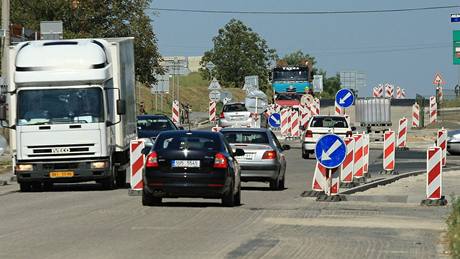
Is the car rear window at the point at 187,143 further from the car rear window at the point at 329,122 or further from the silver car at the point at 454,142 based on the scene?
the silver car at the point at 454,142

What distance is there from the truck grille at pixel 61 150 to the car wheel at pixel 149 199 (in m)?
5.16

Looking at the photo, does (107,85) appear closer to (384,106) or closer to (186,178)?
(186,178)

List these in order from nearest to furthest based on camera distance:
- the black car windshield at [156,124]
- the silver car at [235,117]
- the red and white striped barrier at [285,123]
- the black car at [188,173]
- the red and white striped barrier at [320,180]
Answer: the black car at [188,173] < the red and white striped barrier at [320,180] < the black car windshield at [156,124] < the red and white striped barrier at [285,123] < the silver car at [235,117]

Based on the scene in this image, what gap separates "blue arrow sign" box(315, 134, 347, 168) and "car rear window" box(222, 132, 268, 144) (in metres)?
4.56

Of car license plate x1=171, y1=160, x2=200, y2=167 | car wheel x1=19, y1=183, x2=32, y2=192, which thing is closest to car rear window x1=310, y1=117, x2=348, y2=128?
car wheel x1=19, y1=183, x2=32, y2=192

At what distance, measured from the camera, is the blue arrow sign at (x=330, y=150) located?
23719 millimetres

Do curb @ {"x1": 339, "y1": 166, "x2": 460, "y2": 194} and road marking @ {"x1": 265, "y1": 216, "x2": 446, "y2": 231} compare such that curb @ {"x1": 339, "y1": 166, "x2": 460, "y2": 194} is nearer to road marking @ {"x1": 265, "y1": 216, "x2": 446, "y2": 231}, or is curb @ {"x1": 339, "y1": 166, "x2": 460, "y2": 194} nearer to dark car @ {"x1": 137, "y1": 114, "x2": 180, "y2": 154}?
road marking @ {"x1": 265, "y1": 216, "x2": 446, "y2": 231}

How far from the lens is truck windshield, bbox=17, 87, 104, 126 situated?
26.7 m

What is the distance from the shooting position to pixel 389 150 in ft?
109

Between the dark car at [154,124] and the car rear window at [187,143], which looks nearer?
the car rear window at [187,143]

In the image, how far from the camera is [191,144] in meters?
22.0

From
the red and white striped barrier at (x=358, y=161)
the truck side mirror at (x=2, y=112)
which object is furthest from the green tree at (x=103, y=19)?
the truck side mirror at (x=2, y=112)

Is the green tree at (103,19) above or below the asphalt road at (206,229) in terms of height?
above

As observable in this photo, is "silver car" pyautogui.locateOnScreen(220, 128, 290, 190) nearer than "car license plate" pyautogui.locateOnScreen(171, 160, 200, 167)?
No
